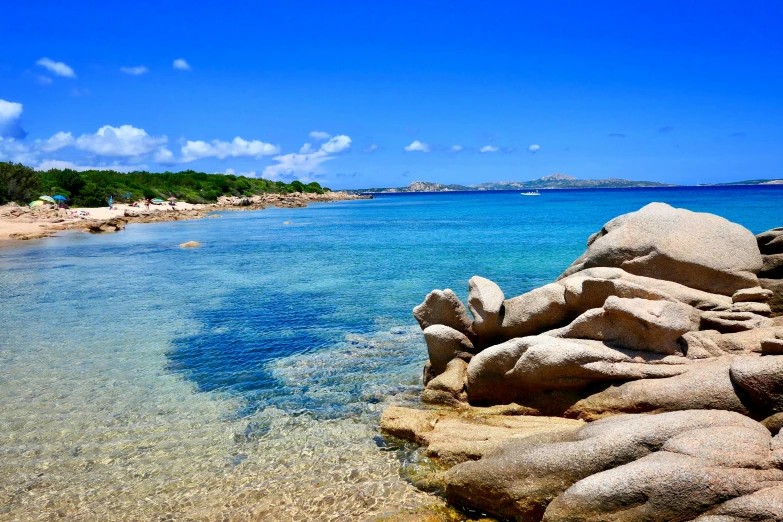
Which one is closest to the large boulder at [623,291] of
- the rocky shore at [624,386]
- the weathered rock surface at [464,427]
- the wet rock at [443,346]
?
the rocky shore at [624,386]

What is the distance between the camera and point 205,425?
1221 centimetres

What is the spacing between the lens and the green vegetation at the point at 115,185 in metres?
85.1

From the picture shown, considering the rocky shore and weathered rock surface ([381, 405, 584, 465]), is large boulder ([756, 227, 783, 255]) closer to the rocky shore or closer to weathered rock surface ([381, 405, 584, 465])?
the rocky shore

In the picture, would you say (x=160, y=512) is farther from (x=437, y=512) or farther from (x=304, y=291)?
(x=304, y=291)

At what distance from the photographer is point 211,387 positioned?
14484 millimetres

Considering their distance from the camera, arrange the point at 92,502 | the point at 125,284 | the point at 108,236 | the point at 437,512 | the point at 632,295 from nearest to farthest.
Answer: the point at 437,512, the point at 92,502, the point at 632,295, the point at 125,284, the point at 108,236

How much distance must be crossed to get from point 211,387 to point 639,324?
10181mm

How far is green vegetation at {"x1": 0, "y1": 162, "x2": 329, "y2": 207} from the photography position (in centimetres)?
8506

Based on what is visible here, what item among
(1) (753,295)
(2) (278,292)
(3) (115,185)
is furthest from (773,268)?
(3) (115,185)

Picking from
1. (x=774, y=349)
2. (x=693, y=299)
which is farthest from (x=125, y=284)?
(x=774, y=349)

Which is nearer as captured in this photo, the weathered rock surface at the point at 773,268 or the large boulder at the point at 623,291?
the large boulder at the point at 623,291

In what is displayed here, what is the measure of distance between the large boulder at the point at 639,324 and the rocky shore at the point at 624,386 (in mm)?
27

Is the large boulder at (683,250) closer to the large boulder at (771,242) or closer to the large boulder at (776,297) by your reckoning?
the large boulder at (776,297)

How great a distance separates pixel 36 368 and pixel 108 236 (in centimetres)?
4879
